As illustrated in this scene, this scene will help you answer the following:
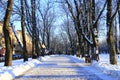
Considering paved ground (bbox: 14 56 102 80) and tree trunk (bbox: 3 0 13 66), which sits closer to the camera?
paved ground (bbox: 14 56 102 80)

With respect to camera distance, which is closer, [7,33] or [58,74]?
[58,74]

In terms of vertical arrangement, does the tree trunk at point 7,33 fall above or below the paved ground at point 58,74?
above

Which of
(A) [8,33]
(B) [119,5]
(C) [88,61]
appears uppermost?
(B) [119,5]

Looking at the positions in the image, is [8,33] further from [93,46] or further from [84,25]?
[84,25]

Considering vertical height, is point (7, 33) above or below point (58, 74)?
above

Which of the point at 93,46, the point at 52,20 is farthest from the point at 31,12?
the point at 52,20

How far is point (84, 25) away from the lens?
45.0 m

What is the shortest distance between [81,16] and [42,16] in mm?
30183

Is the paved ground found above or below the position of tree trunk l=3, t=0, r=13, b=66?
below

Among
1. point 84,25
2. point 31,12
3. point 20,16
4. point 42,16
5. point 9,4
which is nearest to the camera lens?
point 9,4

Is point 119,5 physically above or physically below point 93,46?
above

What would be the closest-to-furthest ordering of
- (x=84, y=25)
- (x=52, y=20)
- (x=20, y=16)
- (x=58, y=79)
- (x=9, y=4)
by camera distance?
1. (x=58, y=79)
2. (x=9, y=4)
3. (x=20, y=16)
4. (x=84, y=25)
5. (x=52, y=20)

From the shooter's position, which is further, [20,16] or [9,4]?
[20,16]

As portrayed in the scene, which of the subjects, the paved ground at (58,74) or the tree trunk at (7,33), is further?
the tree trunk at (7,33)
